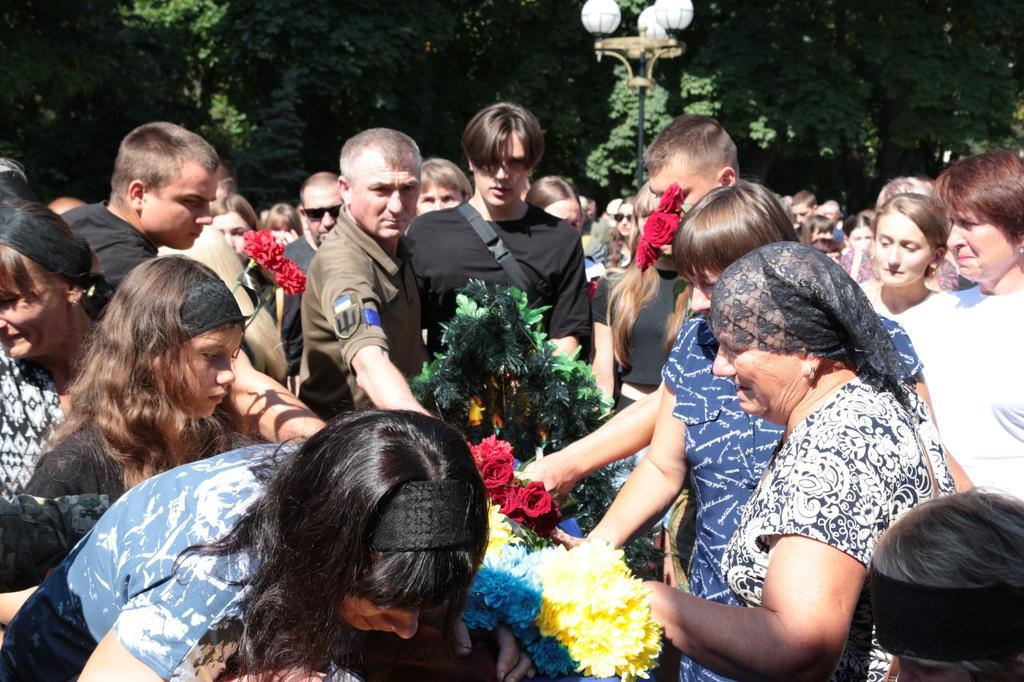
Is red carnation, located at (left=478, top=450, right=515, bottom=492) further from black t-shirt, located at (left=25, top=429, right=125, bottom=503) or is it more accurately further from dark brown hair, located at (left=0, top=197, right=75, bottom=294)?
dark brown hair, located at (left=0, top=197, right=75, bottom=294)

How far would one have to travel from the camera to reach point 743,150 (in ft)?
79.6

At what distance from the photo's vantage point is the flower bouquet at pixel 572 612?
1983 millimetres

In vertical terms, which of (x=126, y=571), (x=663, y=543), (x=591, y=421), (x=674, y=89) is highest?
(x=126, y=571)

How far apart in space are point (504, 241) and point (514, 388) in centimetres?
133

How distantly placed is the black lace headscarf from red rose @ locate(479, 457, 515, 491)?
74 centimetres

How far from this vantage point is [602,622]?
2.00 m

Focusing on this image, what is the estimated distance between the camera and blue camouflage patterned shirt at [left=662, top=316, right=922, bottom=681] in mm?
2457

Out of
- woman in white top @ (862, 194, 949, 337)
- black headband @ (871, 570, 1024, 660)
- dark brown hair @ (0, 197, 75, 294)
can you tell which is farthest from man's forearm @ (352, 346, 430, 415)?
woman in white top @ (862, 194, 949, 337)

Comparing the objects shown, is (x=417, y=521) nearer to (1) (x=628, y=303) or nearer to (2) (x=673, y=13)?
(1) (x=628, y=303)

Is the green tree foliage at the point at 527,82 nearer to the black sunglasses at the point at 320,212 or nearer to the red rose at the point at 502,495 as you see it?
the black sunglasses at the point at 320,212

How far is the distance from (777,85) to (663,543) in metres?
20.6

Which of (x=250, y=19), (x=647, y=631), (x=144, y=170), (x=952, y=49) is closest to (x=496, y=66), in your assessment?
(x=250, y=19)

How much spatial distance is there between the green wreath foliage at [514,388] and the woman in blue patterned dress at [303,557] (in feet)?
4.26

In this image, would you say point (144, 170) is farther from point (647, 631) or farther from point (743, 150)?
point (743, 150)
